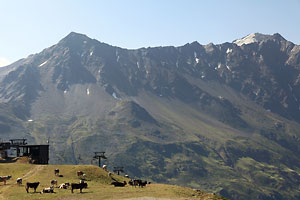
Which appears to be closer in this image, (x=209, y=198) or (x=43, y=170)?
(x=209, y=198)

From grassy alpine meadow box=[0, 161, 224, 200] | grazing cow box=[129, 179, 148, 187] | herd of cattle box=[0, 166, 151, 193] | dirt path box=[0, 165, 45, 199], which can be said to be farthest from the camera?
grazing cow box=[129, 179, 148, 187]

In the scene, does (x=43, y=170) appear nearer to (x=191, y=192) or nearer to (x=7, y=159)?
(x=7, y=159)

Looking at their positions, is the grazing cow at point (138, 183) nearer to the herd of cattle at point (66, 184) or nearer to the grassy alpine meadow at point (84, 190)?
the herd of cattle at point (66, 184)

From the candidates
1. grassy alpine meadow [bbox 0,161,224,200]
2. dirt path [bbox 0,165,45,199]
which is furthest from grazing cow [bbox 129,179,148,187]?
dirt path [bbox 0,165,45,199]

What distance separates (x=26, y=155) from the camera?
13312cm

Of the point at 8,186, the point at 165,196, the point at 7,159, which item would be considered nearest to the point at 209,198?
the point at 165,196

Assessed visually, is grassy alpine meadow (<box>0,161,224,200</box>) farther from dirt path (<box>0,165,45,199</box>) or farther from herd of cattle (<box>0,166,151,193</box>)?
herd of cattle (<box>0,166,151,193</box>)

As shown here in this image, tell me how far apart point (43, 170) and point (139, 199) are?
41812mm

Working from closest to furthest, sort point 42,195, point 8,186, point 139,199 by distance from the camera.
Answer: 1. point 139,199
2. point 42,195
3. point 8,186

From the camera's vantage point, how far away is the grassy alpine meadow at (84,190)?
7088 centimetres

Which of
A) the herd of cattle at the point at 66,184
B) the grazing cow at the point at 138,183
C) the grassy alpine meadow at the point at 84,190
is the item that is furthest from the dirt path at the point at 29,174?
the grazing cow at the point at 138,183

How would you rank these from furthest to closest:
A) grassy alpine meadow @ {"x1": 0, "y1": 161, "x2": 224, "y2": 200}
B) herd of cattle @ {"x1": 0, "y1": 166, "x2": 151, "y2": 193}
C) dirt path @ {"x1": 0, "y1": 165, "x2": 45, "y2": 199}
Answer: dirt path @ {"x1": 0, "y1": 165, "x2": 45, "y2": 199} < herd of cattle @ {"x1": 0, "y1": 166, "x2": 151, "y2": 193} < grassy alpine meadow @ {"x1": 0, "y1": 161, "x2": 224, "y2": 200}

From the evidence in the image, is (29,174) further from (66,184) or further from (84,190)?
(84,190)

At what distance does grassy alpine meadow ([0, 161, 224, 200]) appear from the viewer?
70.9m
